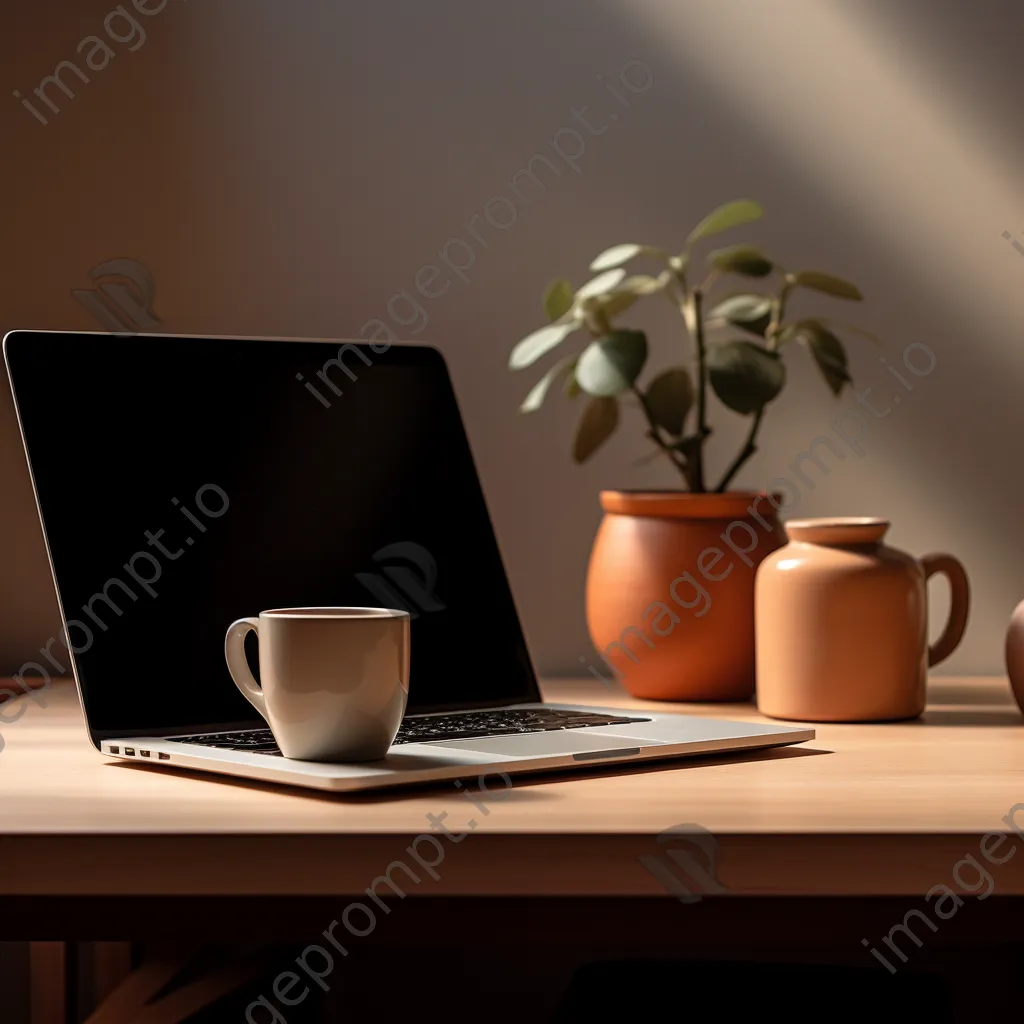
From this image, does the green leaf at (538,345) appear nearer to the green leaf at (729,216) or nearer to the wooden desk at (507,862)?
the green leaf at (729,216)

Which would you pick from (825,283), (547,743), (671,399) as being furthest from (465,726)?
(825,283)

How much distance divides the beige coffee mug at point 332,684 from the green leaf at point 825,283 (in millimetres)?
580

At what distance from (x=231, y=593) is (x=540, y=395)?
345 mm

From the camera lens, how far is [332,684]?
722 millimetres

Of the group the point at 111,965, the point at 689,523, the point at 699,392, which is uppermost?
the point at 699,392

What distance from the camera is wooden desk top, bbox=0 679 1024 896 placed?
1.98 ft

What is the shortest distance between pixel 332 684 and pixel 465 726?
19 centimetres

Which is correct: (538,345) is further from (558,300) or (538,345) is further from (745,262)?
(745,262)

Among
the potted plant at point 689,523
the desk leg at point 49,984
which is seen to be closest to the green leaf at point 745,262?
the potted plant at point 689,523

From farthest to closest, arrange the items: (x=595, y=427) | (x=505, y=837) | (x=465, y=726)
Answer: (x=595, y=427), (x=465, y=726), (x=505, y=837)

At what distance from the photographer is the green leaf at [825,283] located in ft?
3.80

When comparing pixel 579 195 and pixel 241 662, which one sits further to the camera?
pixel 579 195

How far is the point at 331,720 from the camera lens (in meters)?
0.72

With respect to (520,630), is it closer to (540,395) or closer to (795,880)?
(540,395)
